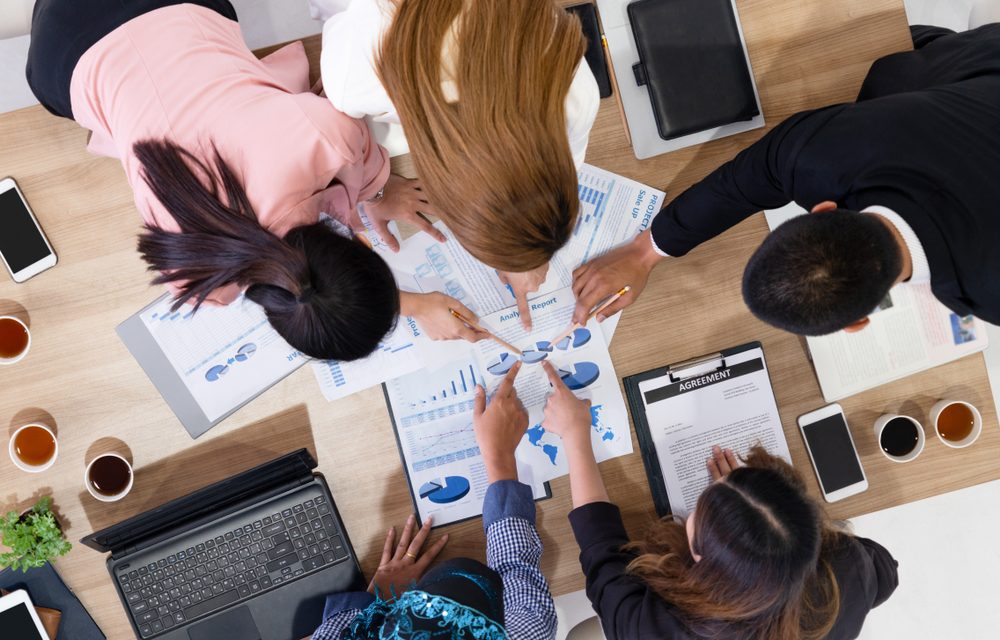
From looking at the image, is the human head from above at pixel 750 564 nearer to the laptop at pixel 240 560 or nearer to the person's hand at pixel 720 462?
the person's hand at pixel 720 462

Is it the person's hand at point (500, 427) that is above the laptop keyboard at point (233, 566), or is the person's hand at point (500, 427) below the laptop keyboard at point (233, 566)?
above

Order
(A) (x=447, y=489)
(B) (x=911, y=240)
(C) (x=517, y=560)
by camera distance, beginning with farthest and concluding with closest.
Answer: (A) (x=447, y=489) → (C) (x=517, y=560) → (B) (x=911, y=240)

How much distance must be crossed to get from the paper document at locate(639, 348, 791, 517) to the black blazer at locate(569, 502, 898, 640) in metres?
0.16

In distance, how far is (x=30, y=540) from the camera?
3.55ft

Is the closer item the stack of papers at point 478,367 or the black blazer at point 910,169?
the black blazer at point 910,169

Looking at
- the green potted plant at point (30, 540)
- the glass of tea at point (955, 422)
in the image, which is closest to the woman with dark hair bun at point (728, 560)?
the glass of tea at point (955, 422)

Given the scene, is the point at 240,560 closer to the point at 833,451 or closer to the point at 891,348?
the point at 833,451

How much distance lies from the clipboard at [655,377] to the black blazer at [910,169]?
214 mm

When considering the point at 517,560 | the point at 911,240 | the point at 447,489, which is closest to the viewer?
the point at 911,240

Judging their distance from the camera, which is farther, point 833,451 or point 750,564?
point 833,451

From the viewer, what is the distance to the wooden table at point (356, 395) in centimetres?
113

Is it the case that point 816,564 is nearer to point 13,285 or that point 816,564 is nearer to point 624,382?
point 624,382

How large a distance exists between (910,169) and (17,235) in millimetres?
1528

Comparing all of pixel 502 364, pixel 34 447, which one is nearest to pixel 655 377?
pixel 502 364
